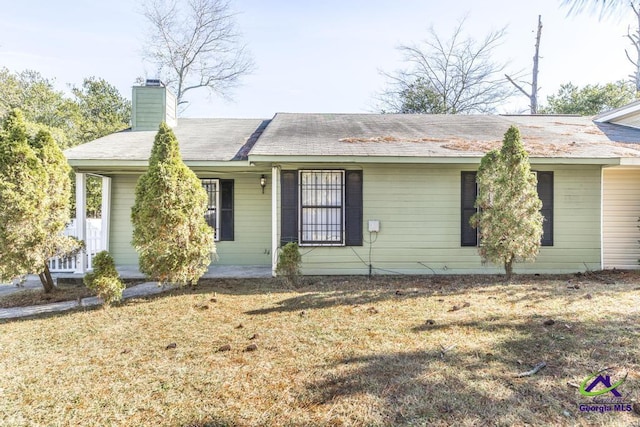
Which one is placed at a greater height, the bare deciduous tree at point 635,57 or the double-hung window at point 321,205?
the bare deciduous tree at point 635,57

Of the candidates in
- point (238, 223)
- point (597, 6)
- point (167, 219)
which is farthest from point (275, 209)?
point (597, 6)

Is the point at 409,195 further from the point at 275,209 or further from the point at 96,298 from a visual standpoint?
the point at 96,298

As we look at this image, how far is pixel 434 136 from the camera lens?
24.1 feet

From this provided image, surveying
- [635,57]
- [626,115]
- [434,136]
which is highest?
[635,57]

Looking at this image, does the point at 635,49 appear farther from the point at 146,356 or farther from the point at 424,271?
the point at 146,356

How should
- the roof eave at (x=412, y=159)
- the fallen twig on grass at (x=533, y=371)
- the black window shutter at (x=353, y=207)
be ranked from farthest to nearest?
1. the black window shutter at (x=353, y=207)
2. the roof eave at (x=412, y=159)
3. the fallen twig on grass at (x=533, y=371)

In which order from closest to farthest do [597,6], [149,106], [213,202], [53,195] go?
[597,6] < [53,195] < [213,202] < [149,106]

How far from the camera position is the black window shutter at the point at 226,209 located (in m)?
7.44

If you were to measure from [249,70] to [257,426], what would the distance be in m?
19.2

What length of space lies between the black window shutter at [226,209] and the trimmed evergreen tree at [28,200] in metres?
2.95

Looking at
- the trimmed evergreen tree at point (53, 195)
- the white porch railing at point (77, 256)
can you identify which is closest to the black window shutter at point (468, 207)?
the trimmed evergreen tree at point (53, 195)

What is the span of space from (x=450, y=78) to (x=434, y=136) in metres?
13.7

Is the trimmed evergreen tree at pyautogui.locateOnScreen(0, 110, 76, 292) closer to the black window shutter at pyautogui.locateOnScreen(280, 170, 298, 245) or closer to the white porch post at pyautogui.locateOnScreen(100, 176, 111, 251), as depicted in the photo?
the white porch post at pyautogui.locateOnScreen(100, 176, 111, 251)

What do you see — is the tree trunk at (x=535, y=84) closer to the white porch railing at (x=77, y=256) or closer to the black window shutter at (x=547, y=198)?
the black window shutter at (x=547, y=198)
